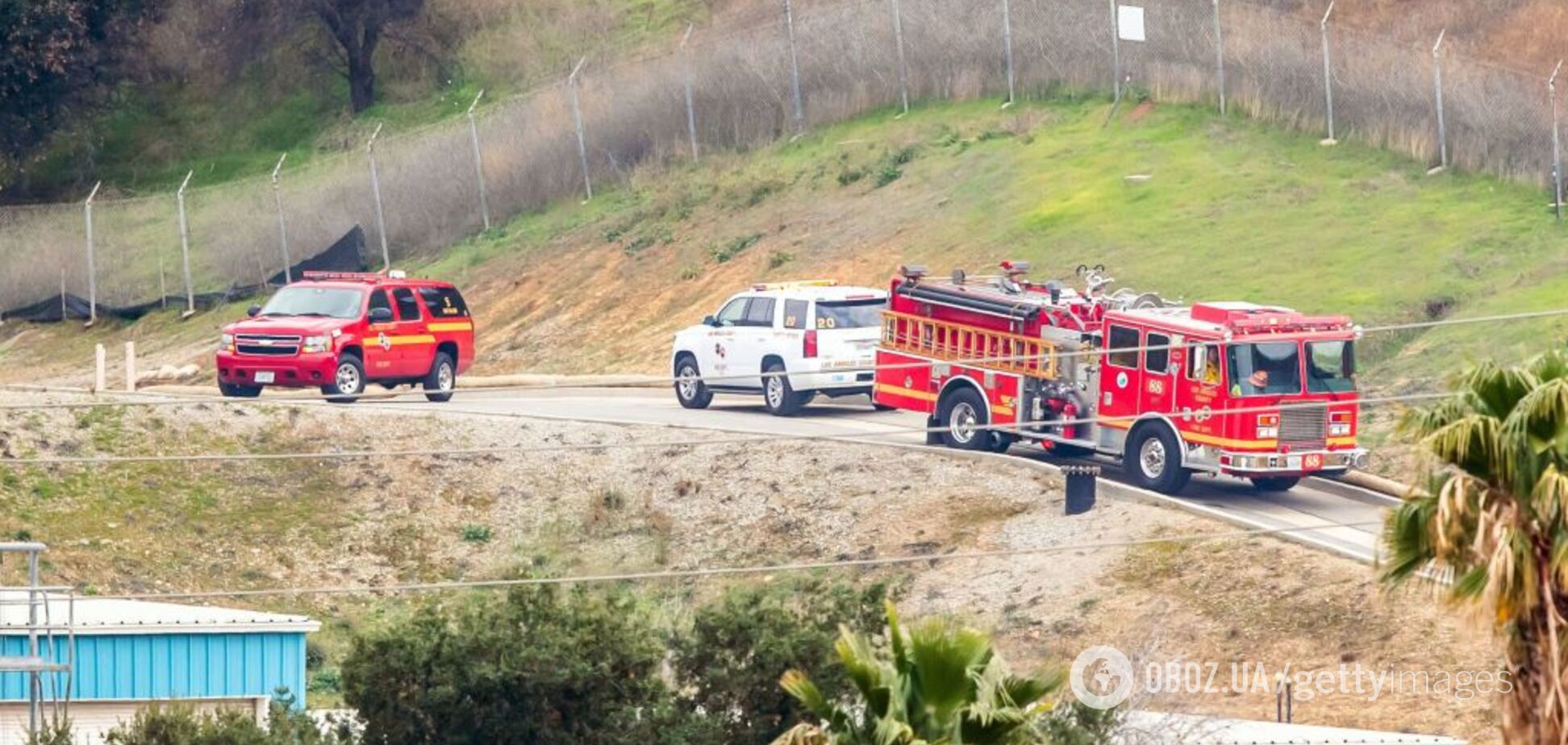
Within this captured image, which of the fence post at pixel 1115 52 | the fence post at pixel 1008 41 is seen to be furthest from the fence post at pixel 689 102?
the fence post at pixel 1115 52

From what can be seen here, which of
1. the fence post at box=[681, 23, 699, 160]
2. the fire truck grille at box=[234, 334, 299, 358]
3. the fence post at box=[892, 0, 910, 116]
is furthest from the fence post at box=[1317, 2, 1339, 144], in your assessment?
the fire truck grille at box=[234, 334, 299, 358]

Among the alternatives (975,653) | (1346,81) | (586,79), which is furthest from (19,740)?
(586,79)

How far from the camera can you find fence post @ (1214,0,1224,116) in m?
48.9

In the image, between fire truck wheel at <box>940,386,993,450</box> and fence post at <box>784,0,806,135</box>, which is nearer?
fire truck wheel at <box>940,386,993,450</box>

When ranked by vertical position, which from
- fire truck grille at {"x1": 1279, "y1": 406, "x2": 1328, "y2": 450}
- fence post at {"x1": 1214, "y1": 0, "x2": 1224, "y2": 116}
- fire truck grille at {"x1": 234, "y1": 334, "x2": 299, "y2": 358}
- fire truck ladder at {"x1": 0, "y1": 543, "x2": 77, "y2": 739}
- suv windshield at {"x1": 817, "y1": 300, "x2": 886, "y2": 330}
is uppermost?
fence post at {"x1": 1214, "y1": 0, "x2": 1224, "y2": 116}

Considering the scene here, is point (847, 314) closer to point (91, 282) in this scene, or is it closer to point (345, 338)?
point (345, 338)

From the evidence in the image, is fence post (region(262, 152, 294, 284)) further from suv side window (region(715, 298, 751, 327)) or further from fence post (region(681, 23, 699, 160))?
suv side window (region(715, 298, 751, 327))

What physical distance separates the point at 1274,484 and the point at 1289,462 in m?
1.88

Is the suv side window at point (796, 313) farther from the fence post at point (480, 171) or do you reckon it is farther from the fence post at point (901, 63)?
the fence post at point (480, 171)

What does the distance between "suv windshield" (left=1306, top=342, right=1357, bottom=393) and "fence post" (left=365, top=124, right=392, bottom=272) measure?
30.1m

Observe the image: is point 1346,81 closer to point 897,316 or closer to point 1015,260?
point 1015,260

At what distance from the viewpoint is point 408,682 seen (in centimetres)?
2409

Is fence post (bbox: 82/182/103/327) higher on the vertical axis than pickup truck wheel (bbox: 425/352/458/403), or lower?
higher

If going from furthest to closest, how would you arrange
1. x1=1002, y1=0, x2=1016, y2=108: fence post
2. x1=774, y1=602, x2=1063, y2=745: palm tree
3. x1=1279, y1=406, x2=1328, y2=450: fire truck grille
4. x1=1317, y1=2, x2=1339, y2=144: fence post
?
x1=1002, y1=0, x2=1016, y2=108: fence post → x1=1317, y1=2, x2=1339, y2=144: fence post → x1=1279, y1=406, x2=1328, y2=450: fire truck grille → x1=774, y1=602, x2=1063, y2=745: palm tree
